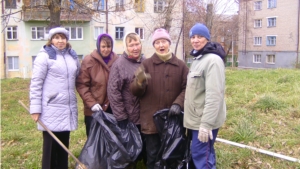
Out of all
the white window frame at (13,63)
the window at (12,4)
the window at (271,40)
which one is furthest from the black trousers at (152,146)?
the window at (271,40)

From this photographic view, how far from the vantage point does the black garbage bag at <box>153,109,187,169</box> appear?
120 inches

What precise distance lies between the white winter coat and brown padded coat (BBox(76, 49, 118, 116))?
178 millimetres

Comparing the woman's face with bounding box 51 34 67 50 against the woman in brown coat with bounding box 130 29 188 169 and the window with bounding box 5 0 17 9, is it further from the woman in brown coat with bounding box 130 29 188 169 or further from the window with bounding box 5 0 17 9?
the window with bounding box 5 0 17 9

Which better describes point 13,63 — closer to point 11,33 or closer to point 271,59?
point 11,33

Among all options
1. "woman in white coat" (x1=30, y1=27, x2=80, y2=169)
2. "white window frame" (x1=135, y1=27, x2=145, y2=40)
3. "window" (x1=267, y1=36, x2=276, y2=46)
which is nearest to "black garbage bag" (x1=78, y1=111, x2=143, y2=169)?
"woman in white coat" (x1=30, y1=27, x2=80, y2=169)

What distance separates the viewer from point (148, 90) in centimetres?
308

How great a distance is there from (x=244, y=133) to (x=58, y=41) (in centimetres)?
303

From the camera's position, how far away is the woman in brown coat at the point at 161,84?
305 cm

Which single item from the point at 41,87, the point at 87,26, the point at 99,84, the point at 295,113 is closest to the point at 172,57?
the point at 99,84

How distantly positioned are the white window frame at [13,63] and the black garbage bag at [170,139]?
26.1 meters

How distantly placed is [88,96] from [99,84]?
19cm

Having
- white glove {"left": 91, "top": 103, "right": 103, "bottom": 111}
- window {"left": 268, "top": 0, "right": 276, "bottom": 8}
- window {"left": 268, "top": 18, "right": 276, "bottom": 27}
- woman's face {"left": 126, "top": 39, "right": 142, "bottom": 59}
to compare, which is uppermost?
window {"left": 268, "top": 0, "right": 276, "bottom": 8}

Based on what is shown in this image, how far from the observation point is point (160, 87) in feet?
10.0

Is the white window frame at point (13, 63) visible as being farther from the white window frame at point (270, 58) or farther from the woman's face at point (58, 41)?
the white window frame at point (270, 58)
